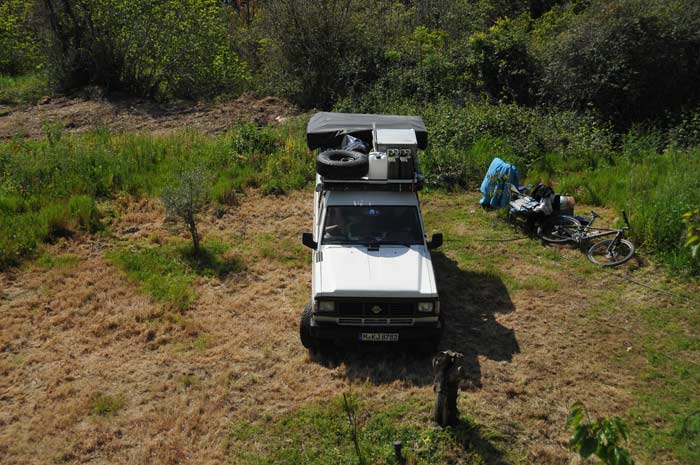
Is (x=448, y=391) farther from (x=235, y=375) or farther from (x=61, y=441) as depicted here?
(x=61, y=441)

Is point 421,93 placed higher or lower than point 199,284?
higher

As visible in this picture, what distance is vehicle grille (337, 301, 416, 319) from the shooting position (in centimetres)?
748

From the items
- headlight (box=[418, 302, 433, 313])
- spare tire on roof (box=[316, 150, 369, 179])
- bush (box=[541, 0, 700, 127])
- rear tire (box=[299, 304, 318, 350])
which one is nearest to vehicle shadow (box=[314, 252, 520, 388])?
rear tire (box=[299, 304, 318, 350])

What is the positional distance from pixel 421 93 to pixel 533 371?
1151 cm

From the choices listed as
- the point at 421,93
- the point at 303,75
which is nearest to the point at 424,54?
the point at 421,93

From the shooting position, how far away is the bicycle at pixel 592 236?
34.0 ft

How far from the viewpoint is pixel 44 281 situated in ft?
32.0

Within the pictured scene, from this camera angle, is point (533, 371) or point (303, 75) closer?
point (533, 371)

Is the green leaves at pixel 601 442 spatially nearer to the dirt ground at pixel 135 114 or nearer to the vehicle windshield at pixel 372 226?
the vehicle windshield at pixel 372 226

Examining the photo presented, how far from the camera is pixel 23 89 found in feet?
65.5

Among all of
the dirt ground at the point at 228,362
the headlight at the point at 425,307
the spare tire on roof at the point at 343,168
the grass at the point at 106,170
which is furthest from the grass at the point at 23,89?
the headlight at the point at 425,307

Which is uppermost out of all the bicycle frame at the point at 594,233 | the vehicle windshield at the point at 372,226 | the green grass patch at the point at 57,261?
the vehicle windshield at the point at 372,226

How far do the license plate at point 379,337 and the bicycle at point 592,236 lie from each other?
4.54 m

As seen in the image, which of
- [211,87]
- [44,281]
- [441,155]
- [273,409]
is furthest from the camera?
[211,87]
